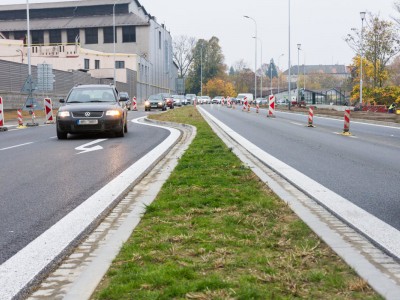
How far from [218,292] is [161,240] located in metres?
1.36

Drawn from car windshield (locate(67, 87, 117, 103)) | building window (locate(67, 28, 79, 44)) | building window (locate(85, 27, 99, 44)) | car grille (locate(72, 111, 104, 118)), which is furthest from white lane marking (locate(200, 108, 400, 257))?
building window (locate(67, 28, 79, 44))

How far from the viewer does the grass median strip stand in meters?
3.35

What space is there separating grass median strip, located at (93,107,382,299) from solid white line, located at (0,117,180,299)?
545 mm

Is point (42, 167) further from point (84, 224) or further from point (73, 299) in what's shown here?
point (73, 299)

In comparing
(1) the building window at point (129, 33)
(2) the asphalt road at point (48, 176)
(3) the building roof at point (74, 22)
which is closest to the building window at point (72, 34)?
(3) the building roof at point (74, 22)

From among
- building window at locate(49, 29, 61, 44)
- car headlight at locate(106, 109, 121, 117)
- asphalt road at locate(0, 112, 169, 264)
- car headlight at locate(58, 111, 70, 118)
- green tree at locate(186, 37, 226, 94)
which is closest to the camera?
asphalt road at locate(0, 112, 169, 264)

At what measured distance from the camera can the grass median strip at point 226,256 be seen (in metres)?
3.35

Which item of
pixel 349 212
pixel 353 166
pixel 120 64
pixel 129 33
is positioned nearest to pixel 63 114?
pixel 353 166

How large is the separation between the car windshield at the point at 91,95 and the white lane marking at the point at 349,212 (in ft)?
30.8

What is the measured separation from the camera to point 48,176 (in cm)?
874

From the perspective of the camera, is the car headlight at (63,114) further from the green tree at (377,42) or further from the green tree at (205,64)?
the green tree at (205,64)

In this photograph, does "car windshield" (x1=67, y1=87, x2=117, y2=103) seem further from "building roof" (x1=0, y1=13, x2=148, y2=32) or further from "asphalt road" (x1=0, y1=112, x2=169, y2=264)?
"building roof" (x1=0, y1=13, x2=148, y2=32)

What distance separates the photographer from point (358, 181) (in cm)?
813

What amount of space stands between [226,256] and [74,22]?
89.7 metres
